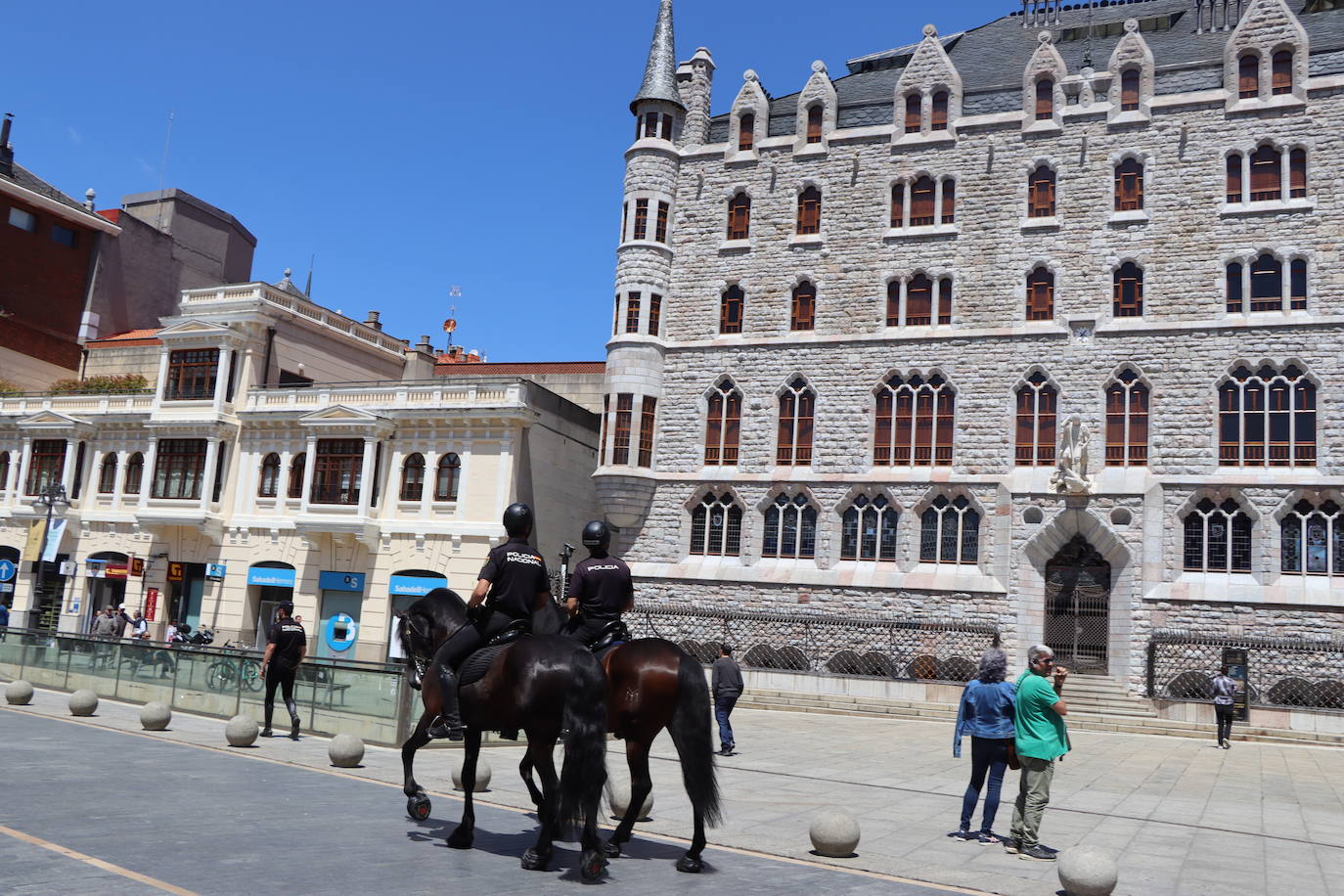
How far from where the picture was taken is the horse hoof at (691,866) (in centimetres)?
817

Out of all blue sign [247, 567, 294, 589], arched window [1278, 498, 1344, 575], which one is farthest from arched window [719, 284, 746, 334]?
arched window [1278, 498, 1344, 575]

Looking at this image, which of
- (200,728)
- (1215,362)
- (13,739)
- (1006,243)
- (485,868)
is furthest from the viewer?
(1006,243)

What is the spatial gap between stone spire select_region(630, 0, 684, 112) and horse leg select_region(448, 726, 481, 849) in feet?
108

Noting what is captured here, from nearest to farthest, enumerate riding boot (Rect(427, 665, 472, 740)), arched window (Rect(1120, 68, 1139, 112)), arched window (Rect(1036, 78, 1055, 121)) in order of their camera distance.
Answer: riding boot (Rect(427, 665, 472, 740)) < arched window (Rect(1120, 68, 1139, 112)) < arched window (Rect(1036, 78, 1055, 121))

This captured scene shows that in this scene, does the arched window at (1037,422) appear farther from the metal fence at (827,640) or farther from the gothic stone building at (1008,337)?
the metal fence at (827,640)

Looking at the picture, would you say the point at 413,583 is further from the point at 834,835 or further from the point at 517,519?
the point at 834,835

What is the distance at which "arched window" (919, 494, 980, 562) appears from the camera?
108 ft

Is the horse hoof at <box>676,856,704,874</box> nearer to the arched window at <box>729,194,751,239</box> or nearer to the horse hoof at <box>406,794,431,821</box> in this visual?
the horse hoof at <box>406,794,431,821</box>

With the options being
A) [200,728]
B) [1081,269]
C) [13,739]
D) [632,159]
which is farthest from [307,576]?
[1081,269]

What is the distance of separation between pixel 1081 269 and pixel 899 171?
6.79m

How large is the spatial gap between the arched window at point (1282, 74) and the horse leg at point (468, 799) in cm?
3272

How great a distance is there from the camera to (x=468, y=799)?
879 centimetres

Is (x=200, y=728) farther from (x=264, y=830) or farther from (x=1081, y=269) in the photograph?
(x=1081, y=269)

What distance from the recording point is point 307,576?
121 ft
